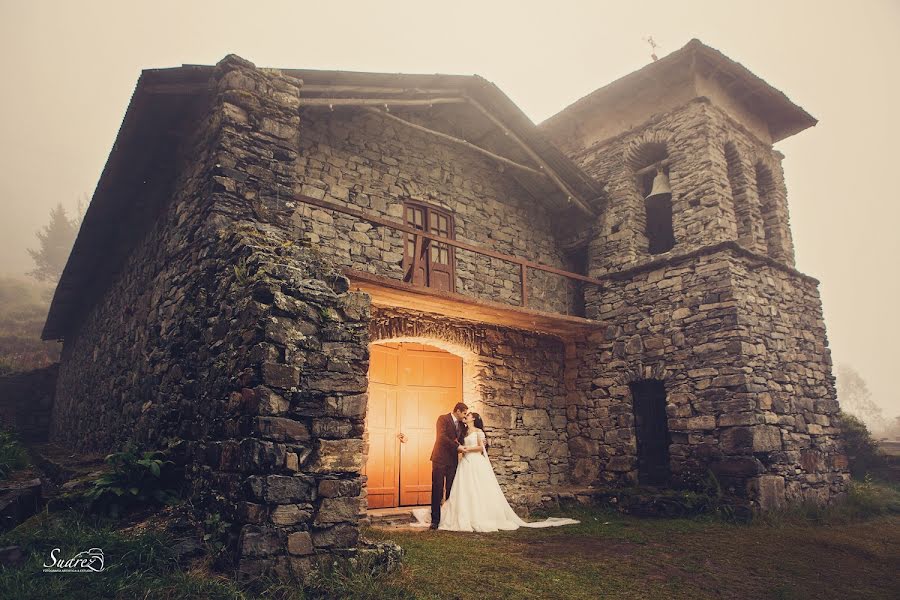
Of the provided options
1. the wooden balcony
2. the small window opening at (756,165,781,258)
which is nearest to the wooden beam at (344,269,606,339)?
the wooden balcony

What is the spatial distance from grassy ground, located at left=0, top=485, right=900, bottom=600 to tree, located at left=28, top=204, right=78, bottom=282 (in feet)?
158

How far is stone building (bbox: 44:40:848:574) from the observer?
13.4ft

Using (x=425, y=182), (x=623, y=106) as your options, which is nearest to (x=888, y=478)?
(x=623, y=106)

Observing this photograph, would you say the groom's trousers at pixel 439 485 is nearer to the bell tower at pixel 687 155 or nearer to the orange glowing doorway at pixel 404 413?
the orange glowing doorway at pixel 404 413

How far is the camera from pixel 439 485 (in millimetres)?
6949

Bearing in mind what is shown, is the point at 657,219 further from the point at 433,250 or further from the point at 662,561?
the point at 662,561

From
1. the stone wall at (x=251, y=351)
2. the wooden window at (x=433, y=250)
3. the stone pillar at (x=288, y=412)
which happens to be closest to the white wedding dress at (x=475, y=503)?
the wooden window at (x=433, y=250)

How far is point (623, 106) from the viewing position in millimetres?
10461

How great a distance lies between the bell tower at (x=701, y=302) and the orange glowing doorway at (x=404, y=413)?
2879 mm

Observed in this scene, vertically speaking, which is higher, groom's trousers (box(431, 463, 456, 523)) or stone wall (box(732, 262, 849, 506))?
stone wall (box(732, 262, 849, 506))

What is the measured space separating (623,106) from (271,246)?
866cm

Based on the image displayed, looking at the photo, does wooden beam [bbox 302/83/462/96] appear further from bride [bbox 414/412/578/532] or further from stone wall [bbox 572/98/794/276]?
bride [bbox 414/412/578/532]

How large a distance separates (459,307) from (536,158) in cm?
395

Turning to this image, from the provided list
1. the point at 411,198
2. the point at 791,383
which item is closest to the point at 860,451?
the point at 791,383
